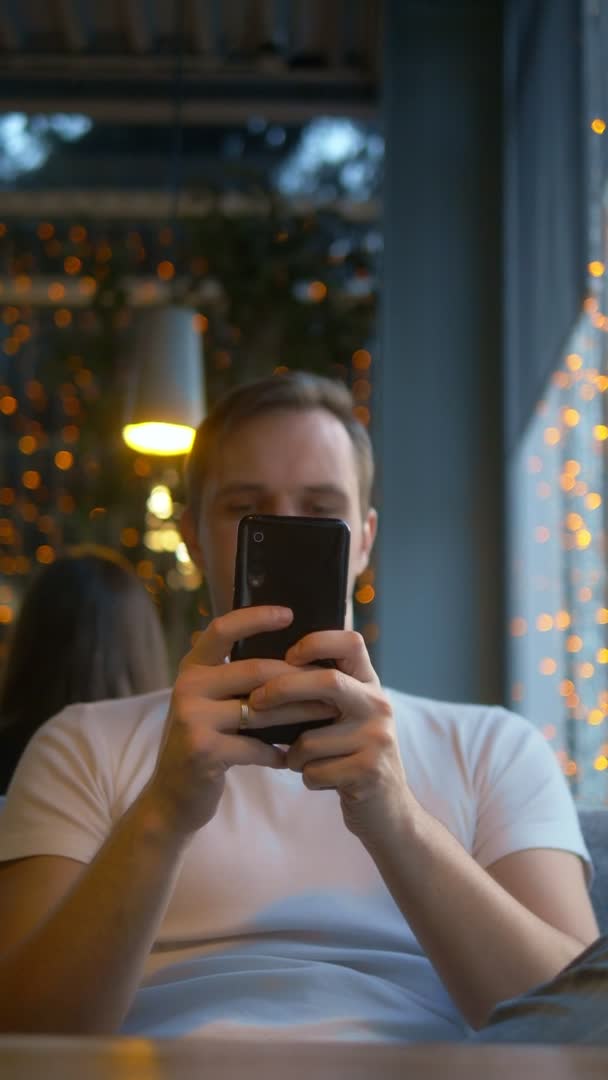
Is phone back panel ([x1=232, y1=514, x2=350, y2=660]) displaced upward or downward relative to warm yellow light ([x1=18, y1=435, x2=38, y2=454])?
downward

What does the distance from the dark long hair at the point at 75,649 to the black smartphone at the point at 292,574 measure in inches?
41.8

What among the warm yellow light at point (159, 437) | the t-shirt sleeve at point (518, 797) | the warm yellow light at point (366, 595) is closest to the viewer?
the t-shirt sleeve at point (518, 797)

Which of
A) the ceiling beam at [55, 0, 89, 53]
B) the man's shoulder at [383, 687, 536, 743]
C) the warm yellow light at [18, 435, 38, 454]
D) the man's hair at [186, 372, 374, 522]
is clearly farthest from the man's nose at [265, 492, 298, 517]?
the warm yellow light at [18, 435, 38, 454]

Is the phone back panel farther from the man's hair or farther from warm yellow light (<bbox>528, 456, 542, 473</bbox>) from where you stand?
warm yellow light (<bbox>528, 456, 542, 473</bbox>)

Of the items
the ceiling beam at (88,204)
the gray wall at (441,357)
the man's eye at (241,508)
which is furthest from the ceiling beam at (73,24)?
the man's eye at (241,508)

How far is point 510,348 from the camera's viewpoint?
390cm

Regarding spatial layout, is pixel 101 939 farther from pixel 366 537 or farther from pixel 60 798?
pixel 366 537

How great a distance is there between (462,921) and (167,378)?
2.54 meters

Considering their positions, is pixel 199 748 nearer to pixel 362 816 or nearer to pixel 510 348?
pixel 362 816

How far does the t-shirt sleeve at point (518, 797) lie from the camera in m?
1.30

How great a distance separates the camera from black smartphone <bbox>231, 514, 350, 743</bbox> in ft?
3.42

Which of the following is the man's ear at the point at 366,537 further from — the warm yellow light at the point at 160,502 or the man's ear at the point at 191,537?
the warm yellow light at the point at 160,502

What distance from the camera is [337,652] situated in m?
1.01

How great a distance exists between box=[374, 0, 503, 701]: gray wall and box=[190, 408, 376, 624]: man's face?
2388mm
